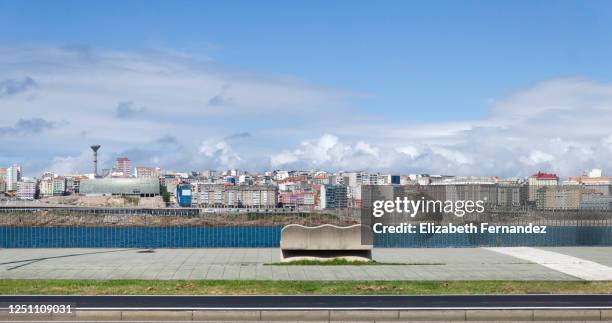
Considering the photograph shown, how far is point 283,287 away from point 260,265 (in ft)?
14.5

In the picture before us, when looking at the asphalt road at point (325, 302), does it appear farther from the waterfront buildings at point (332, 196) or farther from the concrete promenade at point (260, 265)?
the waterfront buildings at point (332, 196)

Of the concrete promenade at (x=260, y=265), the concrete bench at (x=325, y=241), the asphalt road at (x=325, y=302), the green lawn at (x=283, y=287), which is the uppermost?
the concrete bench at (x=325, y=241)

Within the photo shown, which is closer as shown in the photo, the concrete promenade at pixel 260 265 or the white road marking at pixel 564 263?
the concrete promenade at pixel 260 265

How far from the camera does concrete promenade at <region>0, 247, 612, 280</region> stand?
771 inches

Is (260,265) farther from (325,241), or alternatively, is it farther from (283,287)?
(283,287)

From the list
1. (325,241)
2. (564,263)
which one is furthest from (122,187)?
(564,263)

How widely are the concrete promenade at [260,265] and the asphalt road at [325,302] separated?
294 centimetres

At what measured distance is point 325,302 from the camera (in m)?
15.7

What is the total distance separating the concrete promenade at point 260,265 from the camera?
19.6 m

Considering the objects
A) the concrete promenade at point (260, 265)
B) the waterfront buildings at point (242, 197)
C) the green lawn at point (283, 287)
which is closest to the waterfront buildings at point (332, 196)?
the waterfront buildings at point (242, 197)

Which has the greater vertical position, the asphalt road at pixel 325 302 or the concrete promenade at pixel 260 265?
the concrete promenade at pixel 260 265

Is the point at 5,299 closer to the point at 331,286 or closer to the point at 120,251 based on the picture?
the point at 331,286

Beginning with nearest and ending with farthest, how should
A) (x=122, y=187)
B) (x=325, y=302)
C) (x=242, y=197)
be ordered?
1. (x=325, y=302)
2. (x=122, y=187)
3. (x=242, y=197)

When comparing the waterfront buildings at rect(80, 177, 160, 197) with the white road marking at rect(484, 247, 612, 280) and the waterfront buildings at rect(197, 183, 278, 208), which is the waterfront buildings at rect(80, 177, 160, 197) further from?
the white road marking at rect(484, 247, 612, 280)
